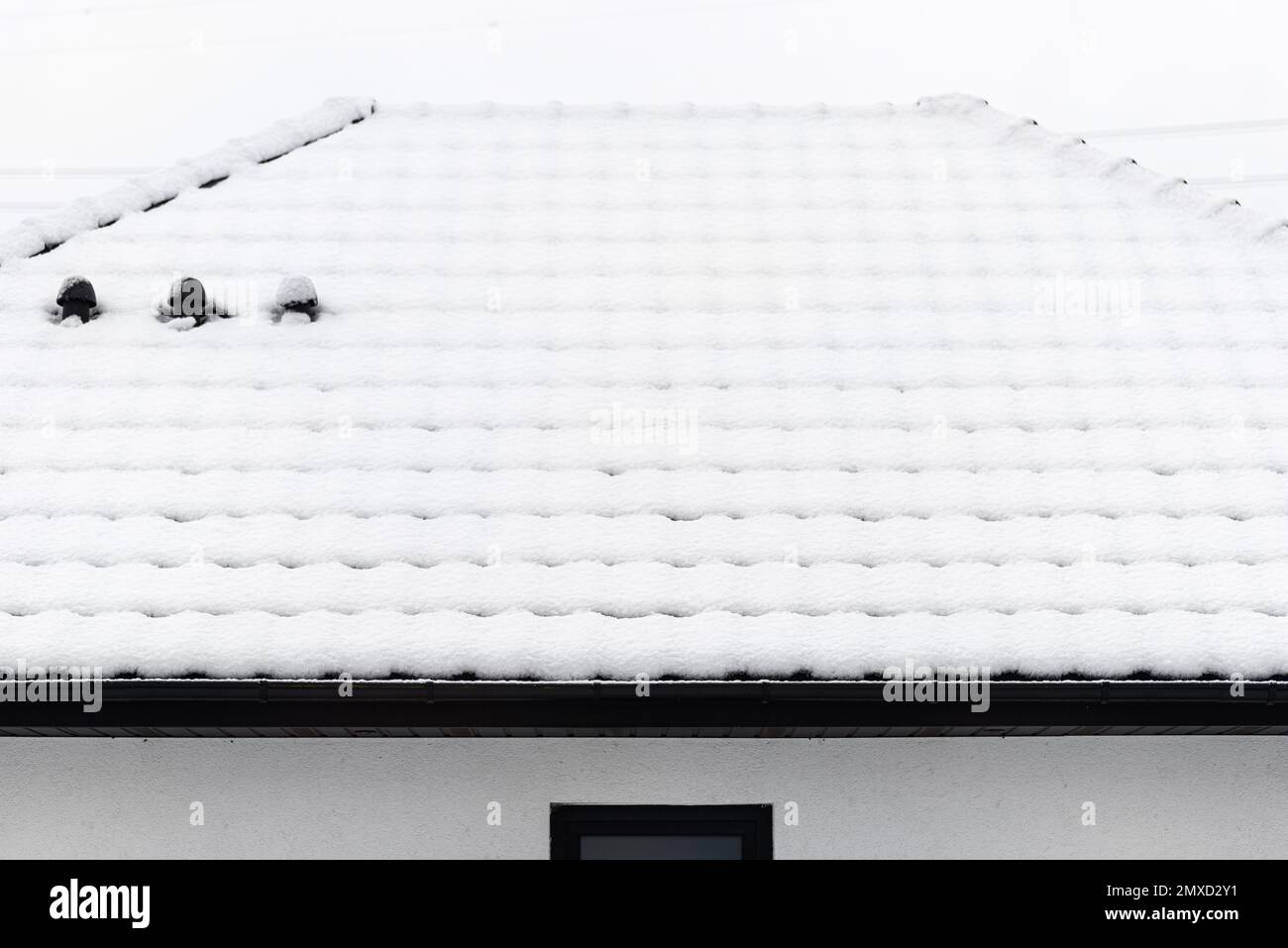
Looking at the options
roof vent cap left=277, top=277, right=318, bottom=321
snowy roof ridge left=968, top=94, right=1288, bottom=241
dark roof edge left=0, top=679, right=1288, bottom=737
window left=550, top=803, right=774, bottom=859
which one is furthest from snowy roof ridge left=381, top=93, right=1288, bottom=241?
A: window left=550, top=803, right=774, bottom=859

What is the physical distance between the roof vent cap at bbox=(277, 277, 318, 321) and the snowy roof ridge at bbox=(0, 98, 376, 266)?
1.46 m

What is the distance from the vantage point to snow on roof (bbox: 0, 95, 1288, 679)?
3.64 m

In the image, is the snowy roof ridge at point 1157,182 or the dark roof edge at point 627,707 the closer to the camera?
the dark roof edge at point 627,707

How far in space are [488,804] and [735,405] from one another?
1.90m

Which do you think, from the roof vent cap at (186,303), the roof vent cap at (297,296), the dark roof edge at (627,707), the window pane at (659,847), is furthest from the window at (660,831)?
the roof vent cap at (186,303)

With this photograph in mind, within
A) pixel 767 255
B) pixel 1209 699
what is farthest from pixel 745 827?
pixel 767 255

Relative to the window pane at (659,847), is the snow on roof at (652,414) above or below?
above

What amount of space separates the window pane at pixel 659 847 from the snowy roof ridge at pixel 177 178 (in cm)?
418

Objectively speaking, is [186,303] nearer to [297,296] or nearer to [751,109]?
[297,296]

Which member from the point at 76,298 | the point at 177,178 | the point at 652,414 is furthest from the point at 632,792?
the point at 177,178

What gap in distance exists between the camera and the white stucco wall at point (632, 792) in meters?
3.72

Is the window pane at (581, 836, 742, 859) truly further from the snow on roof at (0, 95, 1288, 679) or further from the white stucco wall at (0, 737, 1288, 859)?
the snow on roof at (0, 95, 1288, 679)

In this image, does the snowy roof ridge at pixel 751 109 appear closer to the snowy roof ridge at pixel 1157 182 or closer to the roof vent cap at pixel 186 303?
the snowy roof ridge at pixel 1157 182
